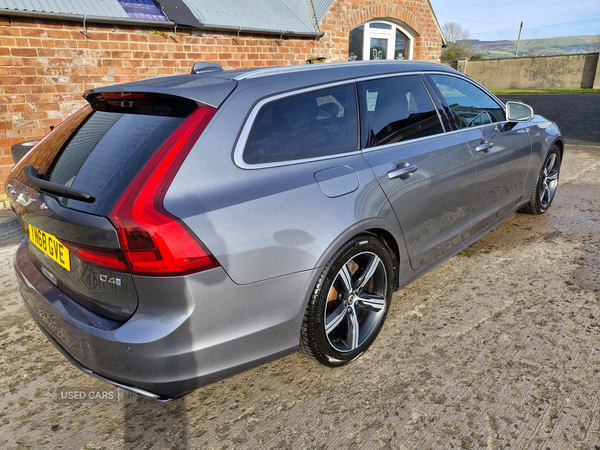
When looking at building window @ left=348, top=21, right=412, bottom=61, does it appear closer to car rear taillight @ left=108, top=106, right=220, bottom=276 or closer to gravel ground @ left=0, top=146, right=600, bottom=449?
gravel ground @ left=0, top=146, right=600, bottom=449

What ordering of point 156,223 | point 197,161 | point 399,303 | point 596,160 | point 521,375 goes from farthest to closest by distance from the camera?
point 596,160, point 399,303, point 521,375, point 197,161, point 156,223

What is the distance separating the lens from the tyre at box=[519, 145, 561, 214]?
4625 millimetres

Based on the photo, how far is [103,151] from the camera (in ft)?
6.89

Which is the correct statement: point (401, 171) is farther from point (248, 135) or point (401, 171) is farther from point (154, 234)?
point (154, 234)

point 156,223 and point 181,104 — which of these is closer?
point 156,223

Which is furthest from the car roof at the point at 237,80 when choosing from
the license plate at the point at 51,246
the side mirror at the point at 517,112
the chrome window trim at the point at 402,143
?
the side mirror at the point at 517,112

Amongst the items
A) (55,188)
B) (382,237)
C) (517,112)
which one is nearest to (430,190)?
(382,237)

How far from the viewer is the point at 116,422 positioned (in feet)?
7.35

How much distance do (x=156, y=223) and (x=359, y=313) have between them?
4.93 feet

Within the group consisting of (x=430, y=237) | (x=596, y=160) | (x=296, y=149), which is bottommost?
(x=596, y=160)

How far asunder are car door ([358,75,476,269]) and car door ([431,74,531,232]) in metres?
0.19

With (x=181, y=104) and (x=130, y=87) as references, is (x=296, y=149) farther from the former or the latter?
(x=130, y=87)

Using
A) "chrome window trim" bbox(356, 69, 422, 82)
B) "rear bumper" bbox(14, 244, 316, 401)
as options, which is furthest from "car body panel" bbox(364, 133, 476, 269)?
"rear bumper" bbox(14, 244, 316, 401)

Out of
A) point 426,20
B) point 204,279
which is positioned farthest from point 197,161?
point 426,20
